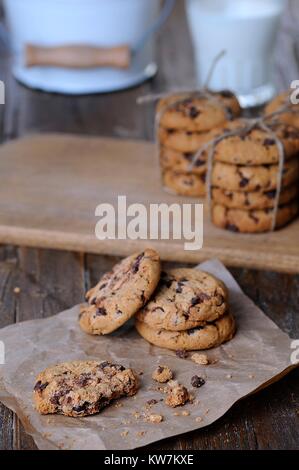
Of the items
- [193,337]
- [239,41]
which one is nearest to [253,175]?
[193,337]

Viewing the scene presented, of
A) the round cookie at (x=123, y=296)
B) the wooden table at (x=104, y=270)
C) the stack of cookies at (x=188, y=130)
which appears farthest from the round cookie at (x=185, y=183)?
the round cookie at (x=123, y=296)

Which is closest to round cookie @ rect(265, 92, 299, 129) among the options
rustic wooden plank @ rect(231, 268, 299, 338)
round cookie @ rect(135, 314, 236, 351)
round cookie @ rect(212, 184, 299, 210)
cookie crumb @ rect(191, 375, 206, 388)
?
round cookie @ rect(212, 184, 299, 210)

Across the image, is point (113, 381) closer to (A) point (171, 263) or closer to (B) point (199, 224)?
(A) point (171, 263)

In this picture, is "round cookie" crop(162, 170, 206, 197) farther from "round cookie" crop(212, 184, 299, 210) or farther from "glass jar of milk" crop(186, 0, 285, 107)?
"glass jar of milk" crop(186, 0, 285, 107)

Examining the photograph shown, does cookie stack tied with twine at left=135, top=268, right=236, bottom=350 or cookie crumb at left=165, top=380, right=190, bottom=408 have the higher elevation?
cookie stack tied with twine at left=135, top=268, right=236, bottom=350
